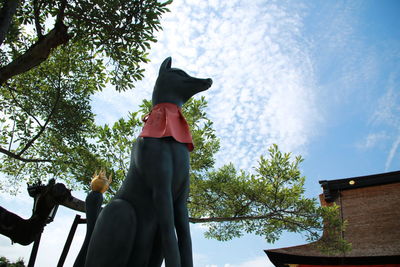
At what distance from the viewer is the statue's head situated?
2520 millimetres

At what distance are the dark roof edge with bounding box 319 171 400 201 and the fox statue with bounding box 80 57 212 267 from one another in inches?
418

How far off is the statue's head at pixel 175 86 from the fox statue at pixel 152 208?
13cm

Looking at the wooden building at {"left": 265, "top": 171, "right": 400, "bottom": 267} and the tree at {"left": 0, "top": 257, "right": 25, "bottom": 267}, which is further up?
the wooden building at {"left": 265, "top": 171, "right": 400, "bottom": 267}

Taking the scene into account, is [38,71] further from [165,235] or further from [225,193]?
[165,235]

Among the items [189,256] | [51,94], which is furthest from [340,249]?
[51,94]

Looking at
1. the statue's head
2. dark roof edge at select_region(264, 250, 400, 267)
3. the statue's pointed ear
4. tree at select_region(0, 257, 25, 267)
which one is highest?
the statue's pointed ear

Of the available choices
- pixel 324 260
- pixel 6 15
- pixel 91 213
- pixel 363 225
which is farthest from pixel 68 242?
pixel 363 225

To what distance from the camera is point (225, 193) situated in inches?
364

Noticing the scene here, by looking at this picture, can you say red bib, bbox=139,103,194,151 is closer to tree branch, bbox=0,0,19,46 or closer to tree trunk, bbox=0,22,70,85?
tree trunk, bbox=0,22,70,85

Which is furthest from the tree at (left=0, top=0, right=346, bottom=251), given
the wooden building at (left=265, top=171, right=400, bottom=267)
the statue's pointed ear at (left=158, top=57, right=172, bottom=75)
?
the statue's pointed ear at (left=158, top=57, right=172, bottom=75)

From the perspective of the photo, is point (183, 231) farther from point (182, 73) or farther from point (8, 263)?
point (8, 263)

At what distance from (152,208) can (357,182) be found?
37.2 ft

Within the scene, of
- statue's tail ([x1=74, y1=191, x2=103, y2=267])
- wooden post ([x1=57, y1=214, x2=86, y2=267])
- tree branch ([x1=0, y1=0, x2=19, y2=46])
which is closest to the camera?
statue's tail ([x1=74, y1=191, x2=103, y2=267])

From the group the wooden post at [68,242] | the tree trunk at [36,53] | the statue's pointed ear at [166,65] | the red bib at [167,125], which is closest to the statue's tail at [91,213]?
the wooden post at [68,242]
